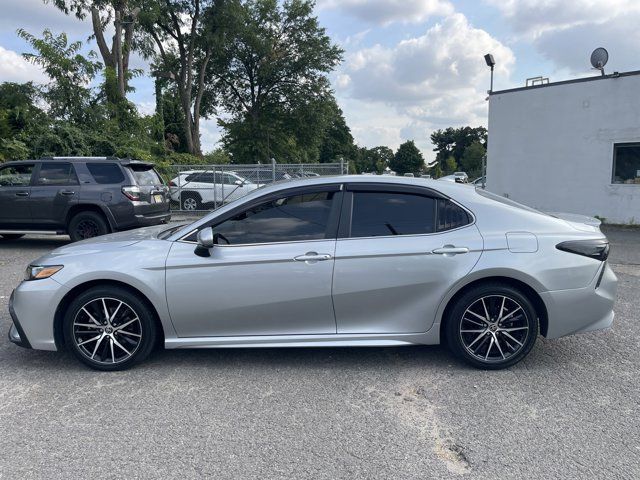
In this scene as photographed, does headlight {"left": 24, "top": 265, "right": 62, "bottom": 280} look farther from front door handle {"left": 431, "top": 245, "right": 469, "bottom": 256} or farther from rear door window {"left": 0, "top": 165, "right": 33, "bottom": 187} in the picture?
rear door window {"left": 0, "top": 165, "right": 33, "bottom": 187}

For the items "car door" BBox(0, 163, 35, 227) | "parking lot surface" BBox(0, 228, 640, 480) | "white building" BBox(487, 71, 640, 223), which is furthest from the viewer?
"white building" BBox(487, 71, 640, 223)

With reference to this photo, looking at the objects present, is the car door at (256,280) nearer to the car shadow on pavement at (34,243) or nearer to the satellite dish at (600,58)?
the car shadow on pavement at (34,243)

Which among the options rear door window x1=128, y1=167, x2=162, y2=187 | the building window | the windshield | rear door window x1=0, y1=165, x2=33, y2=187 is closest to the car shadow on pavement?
rear door window x1=0, y1=165, x2=33, y2=187

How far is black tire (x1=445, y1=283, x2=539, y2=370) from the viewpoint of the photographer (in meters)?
3.92

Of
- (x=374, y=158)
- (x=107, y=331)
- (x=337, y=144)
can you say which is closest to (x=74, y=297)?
(x=107, y=331)

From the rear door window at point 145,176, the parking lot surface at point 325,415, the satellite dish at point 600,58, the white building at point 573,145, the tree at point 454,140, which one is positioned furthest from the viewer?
the tree at point 454,140

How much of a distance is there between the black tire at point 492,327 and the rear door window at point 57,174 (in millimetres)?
8405

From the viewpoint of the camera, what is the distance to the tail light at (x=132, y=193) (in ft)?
31.6

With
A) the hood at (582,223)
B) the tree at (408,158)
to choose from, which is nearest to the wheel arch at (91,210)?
the hood at (582,223)

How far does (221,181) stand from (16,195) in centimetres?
775

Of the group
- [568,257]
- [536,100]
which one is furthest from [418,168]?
[568,257]

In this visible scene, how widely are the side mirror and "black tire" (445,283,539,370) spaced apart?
198 cm

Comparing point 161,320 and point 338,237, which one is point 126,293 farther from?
point 338,237

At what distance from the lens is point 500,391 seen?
12.0 feet
